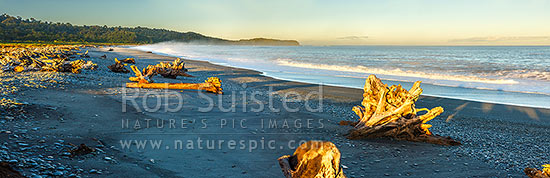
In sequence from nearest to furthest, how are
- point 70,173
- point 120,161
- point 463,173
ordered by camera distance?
1. point 70,173
2. point 120,161
3. point 463,173

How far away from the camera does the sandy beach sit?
4.04 metres

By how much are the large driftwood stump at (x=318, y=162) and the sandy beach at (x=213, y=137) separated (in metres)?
1.74

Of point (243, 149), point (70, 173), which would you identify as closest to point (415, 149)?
point (243, 149)

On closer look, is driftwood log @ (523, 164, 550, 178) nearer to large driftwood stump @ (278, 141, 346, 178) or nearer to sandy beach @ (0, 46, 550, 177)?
sandy beach @ (0, 46, 550, 177)

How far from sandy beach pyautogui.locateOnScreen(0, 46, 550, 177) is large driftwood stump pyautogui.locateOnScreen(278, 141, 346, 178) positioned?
1.74 m

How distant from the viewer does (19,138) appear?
4.12 meters

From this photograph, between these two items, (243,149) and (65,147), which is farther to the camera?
(243,149)

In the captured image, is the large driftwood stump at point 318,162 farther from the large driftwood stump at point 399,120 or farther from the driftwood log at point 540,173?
the large driftwood stump at point 399,120

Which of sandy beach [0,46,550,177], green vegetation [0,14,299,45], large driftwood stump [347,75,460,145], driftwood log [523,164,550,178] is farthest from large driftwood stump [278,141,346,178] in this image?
green vegetation [0,14,299,45]

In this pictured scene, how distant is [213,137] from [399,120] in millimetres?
3659

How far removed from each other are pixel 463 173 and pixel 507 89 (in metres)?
14.4

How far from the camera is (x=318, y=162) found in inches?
101

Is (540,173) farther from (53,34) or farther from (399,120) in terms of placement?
(53,34)

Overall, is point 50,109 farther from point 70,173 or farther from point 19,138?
point 70,173
